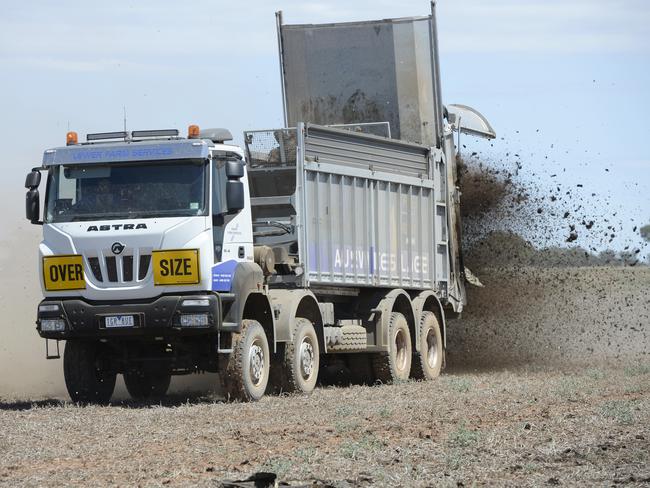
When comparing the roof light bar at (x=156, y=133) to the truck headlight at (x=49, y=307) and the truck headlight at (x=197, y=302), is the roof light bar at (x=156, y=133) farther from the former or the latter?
the truck headlight at (x=49, y=307)

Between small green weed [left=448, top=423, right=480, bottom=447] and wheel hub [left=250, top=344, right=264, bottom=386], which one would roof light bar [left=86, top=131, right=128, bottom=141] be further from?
small green weed [left=448, top=423, right=480, bottom=447]

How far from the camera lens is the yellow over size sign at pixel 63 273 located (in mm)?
15234

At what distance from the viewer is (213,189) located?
1535 centimetres

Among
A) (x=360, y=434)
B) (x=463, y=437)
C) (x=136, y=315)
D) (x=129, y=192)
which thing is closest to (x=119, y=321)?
(x=136, y=315)

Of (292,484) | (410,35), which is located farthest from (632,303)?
(292,484)

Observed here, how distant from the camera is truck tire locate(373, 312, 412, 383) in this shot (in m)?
19.5

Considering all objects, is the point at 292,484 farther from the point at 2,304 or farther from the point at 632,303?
Answer: the point at 632,303

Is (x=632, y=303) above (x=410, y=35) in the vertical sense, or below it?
below

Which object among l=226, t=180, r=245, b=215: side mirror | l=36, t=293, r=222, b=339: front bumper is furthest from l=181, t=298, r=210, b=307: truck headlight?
l=226, t=180, r=245, b=215: side mirror

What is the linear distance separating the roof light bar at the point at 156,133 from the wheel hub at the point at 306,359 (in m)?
3.28

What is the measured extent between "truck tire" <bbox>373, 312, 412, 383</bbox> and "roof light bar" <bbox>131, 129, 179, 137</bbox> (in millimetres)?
5150

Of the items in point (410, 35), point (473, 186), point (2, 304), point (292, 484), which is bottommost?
point (292, 484)

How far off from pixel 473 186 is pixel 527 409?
10.7m

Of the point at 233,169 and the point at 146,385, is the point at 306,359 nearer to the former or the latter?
the point at 146,385
